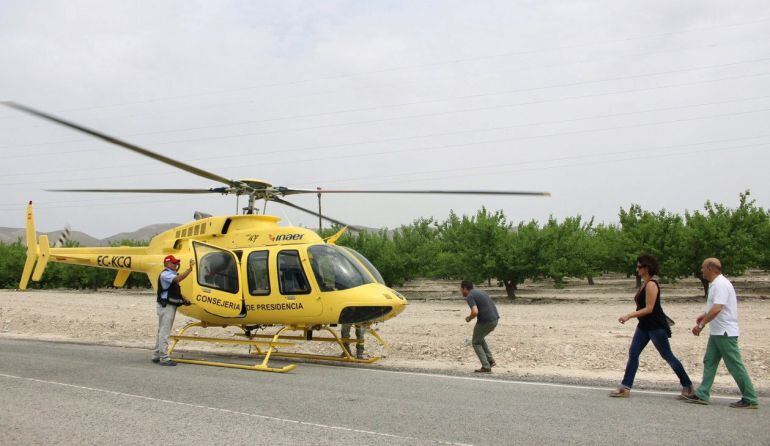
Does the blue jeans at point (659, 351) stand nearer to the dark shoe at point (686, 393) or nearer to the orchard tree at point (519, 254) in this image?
the dark shoe at point (686, 393)

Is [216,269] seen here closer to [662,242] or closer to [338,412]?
[338,412]

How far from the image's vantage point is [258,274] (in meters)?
10.4

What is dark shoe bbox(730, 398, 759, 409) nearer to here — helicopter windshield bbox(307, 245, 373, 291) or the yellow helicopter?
the yellow helicopter

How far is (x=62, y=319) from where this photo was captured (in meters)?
21.5

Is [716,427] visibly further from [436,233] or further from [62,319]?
[436,233]

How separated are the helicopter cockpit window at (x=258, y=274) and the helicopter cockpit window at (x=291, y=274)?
304 millimetres

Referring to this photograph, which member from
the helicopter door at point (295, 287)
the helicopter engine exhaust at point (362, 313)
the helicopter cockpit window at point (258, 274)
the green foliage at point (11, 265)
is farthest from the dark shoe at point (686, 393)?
the green foliage at point (11, 265)

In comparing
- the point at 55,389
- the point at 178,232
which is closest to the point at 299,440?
the point at 55,389

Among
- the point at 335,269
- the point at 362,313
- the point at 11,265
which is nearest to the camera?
→ the point at 362,313

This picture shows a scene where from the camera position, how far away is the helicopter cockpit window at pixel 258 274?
10.3 meters

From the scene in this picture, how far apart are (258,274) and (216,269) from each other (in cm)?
84

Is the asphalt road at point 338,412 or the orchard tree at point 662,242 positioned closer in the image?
the asphalt road at point 338,412

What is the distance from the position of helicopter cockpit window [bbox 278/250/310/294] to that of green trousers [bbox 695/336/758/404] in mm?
5883

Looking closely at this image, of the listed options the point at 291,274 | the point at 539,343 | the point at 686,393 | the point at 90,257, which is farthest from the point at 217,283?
the point at 686,393
